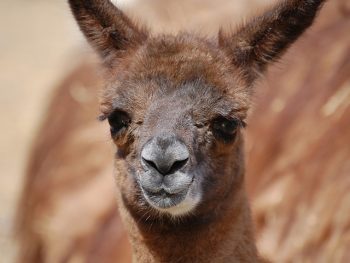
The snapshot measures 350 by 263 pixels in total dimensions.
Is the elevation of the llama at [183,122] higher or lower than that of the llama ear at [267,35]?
lower

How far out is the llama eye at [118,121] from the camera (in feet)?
12.1

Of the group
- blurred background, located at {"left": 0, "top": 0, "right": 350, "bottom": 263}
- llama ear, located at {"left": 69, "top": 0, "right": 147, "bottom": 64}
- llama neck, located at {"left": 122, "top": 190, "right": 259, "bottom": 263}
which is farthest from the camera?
blurred background, located at {"left": 0, "top": 0, "right": 350, "bottom": 263}

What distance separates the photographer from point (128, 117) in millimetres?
3670

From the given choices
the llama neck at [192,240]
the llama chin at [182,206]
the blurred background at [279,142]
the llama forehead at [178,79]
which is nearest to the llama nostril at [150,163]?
the llama chin at [182,206]

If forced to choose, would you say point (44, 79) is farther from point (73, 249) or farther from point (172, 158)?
point (172, 158)

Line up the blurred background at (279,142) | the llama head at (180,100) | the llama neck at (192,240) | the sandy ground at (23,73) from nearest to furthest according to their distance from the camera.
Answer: the llama head at (180,100) → the llama neck at (192,240) → the blurred background at (279,142) → the sandy ground at (23,73)

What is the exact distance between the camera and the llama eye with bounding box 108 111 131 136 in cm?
368

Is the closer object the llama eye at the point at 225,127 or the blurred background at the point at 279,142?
the llama eye at the point at 225,127

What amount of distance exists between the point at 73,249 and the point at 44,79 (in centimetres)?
557

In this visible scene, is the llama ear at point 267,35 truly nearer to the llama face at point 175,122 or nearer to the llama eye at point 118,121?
the llama face at point 175,122

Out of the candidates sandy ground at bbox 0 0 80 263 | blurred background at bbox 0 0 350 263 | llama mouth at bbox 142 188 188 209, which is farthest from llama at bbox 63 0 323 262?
sandy ground at bbox 0 0 80 263

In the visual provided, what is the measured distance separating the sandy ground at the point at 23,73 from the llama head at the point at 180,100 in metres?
3.04

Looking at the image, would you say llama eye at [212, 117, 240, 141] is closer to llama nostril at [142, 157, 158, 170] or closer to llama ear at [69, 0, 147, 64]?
llama nostril at [142, 157, 158, 170]

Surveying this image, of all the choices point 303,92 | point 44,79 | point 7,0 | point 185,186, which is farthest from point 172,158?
point 7,0
